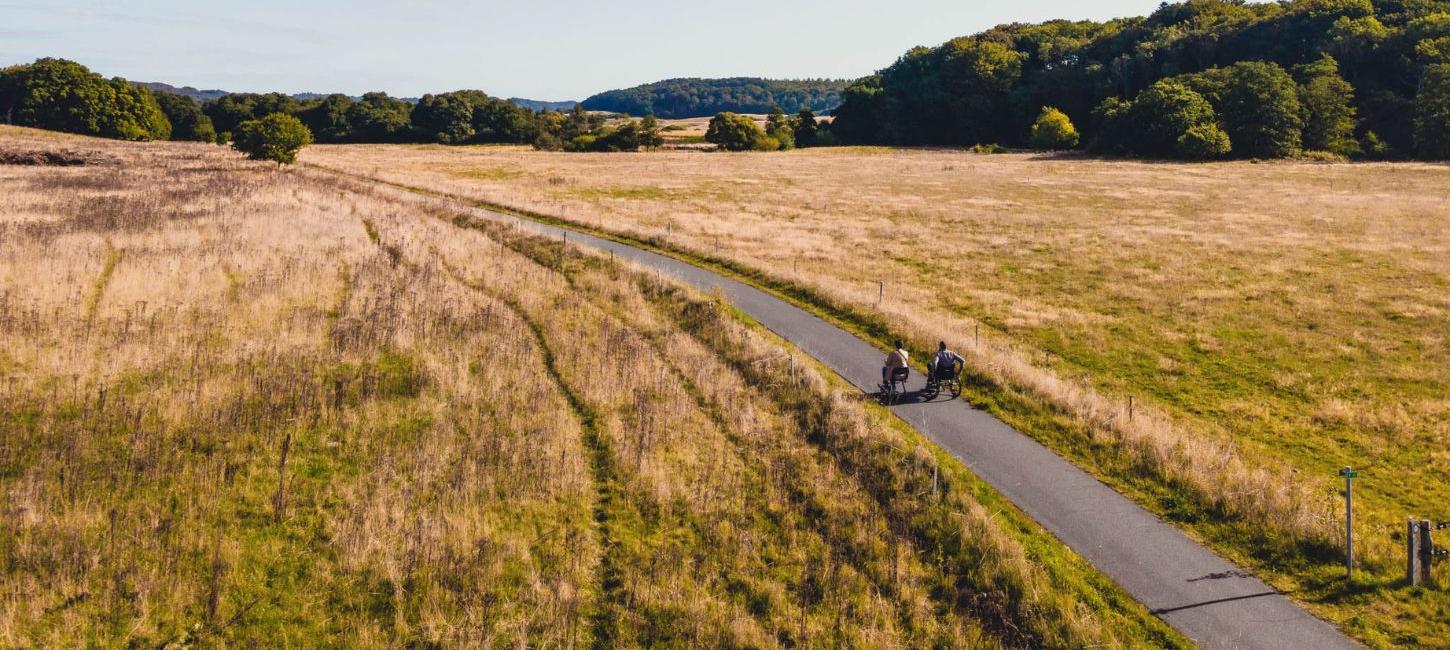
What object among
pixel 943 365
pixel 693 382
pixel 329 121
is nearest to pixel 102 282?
pixel 693 382

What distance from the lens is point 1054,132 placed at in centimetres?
11494

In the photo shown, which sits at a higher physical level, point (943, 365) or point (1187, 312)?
point (943, 365)

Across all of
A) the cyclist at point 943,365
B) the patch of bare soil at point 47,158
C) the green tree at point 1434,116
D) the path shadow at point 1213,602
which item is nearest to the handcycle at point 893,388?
the cyclist at point 943,365

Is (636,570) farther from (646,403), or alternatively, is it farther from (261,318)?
(261,318)

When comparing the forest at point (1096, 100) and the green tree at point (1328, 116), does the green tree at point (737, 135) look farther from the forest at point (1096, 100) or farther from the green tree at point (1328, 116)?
the green tree at point (1328, 116)

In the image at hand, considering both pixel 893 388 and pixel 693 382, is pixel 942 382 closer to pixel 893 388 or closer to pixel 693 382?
pixel 893 388

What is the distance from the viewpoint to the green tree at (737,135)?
12525 centimetres

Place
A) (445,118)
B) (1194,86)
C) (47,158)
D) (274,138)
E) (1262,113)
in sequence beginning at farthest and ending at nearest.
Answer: (445,118) → (1194,86) → (1262,113) → (274,138) → (47,158)

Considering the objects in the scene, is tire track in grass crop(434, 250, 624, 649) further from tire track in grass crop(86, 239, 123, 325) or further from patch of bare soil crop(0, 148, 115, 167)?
patch of bare soil crop(0, 148, 115, 167)

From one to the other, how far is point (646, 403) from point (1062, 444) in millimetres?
9342

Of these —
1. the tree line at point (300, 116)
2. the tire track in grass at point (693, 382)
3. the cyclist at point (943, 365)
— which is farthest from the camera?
the tree line at point (300, 116)

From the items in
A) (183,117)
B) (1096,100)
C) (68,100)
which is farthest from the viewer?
(183,117)

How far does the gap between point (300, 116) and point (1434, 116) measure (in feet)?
544

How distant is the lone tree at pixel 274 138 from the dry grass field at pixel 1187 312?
5012mm
